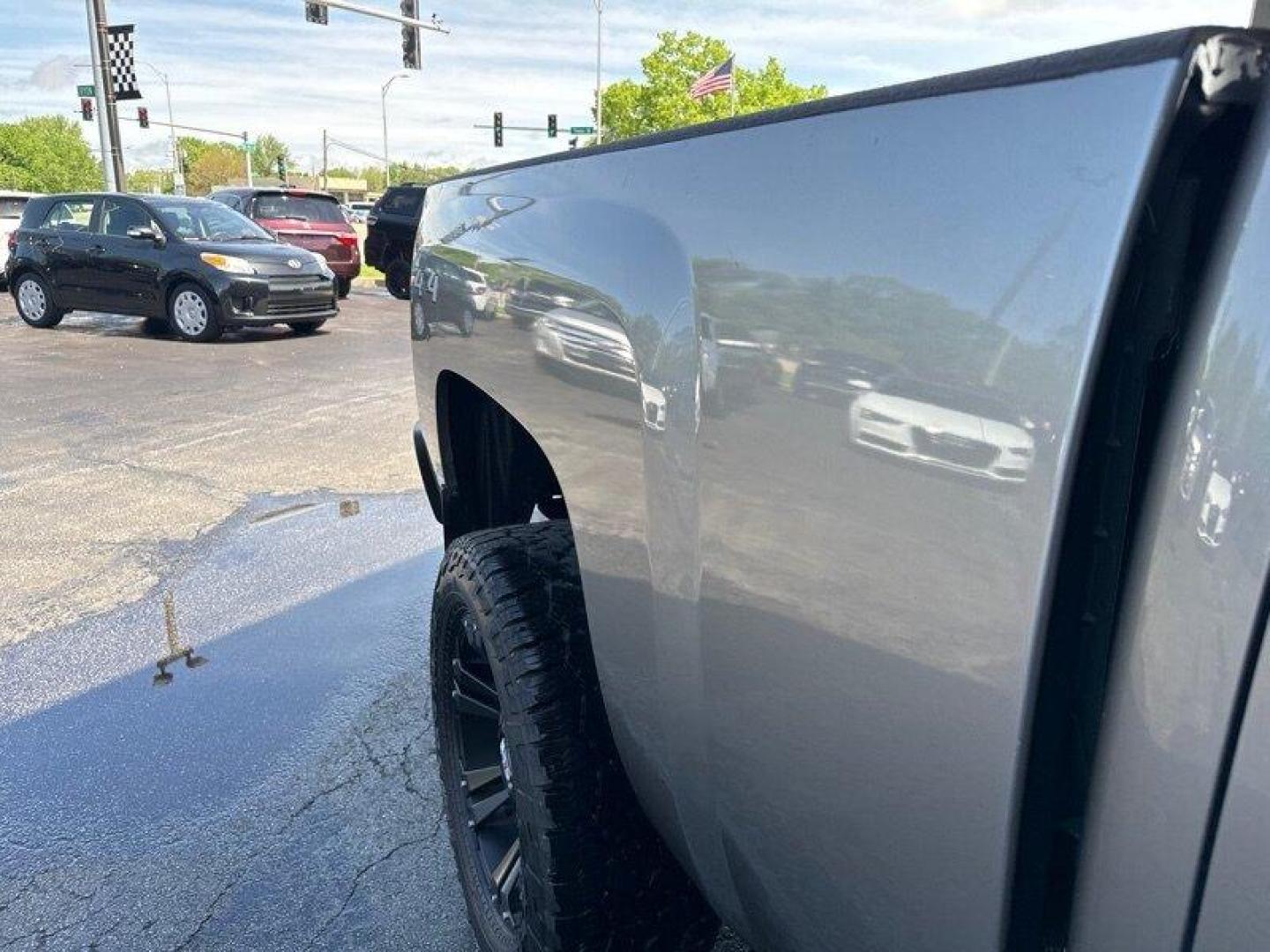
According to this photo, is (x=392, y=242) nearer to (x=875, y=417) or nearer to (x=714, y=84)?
(x=875, y=417)

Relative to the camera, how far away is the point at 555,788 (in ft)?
5.58

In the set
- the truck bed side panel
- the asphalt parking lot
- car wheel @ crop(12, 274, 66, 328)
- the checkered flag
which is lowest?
car wheel @ crop(12, 274, 66, 328)

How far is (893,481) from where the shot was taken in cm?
99

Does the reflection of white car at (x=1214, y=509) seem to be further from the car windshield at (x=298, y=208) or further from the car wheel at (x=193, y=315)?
the car windshield at (x=298, y=208)

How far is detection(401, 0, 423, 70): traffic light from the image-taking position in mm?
22062

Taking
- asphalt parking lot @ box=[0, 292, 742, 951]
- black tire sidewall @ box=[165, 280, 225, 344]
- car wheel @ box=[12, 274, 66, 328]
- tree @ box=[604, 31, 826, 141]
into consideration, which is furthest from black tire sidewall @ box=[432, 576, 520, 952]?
tree @ box=[604, 31, 826, 141]

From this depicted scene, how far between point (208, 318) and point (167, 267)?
736 mm

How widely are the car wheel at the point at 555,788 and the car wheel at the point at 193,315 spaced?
10.6 meters

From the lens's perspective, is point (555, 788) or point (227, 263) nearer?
point (555, 788)

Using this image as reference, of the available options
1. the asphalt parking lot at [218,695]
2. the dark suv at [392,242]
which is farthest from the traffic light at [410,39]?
the asphalt parking lot at [218,695]

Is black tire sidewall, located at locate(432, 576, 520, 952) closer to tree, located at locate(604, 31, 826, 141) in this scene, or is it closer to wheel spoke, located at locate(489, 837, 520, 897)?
wheel spoke, located at locate(489, 837, 520, 897)

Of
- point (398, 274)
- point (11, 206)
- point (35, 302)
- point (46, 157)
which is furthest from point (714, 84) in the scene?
point (46, 157)

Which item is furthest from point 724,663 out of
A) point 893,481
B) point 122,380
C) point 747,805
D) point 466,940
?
point 122,380

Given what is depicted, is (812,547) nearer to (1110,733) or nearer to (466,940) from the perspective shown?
(1110,733)
